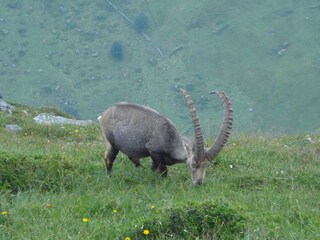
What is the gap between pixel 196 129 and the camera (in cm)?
1230

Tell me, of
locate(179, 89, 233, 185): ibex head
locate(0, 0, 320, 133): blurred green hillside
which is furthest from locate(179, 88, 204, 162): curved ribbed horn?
locate(0, 0, 320, 133): blurred green hillside

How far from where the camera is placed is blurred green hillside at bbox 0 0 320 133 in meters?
118

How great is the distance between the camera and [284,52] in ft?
435

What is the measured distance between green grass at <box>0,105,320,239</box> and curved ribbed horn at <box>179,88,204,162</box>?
0.53 meters

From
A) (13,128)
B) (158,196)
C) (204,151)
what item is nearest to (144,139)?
(204,151)

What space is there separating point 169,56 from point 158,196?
420 feet

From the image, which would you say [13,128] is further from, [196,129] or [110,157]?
[196,129]

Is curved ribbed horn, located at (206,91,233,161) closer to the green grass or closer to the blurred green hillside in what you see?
Result: the green grass

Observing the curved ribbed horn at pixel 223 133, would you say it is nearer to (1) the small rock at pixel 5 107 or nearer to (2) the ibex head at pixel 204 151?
(2) the ibex head at pixel 204 151

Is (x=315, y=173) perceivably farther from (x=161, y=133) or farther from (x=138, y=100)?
(x=138, y=100)

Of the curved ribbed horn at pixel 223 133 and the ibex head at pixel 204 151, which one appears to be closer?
the ibex head at pixel 204 151

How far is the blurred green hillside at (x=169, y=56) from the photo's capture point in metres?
118

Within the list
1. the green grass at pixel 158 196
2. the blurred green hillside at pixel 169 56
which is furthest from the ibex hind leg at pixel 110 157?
the blurred green hillside at pixel 169 56

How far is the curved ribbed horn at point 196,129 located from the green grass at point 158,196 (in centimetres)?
53
